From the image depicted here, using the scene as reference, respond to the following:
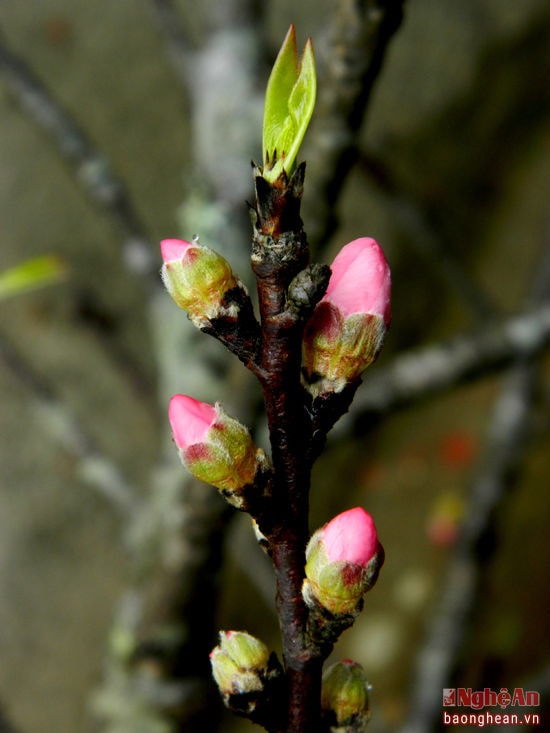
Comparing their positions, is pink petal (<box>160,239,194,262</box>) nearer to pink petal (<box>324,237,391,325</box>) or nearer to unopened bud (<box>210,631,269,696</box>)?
pink petal (<box>324,237,391,325</box>)

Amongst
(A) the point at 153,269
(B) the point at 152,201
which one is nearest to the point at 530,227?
(B) the point at 152,201

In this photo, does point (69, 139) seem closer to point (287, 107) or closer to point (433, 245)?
point (433, 245)

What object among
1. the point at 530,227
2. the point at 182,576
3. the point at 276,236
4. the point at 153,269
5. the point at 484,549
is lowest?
the point at 276,236

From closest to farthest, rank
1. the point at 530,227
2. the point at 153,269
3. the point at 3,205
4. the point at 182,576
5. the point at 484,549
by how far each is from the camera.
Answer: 1. the point at 182,576
2. the point at 153,269
3. the point at 484,549
4. the point at 3,205
5. the point at 530,227

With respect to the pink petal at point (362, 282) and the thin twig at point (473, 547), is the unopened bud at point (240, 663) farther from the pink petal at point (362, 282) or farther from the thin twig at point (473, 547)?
the thin twig at point (473, 547)

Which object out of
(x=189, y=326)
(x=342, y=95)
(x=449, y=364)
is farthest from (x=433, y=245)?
(x=342, y=95)

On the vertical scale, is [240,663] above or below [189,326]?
below

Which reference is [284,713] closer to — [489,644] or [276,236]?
[276,236]
